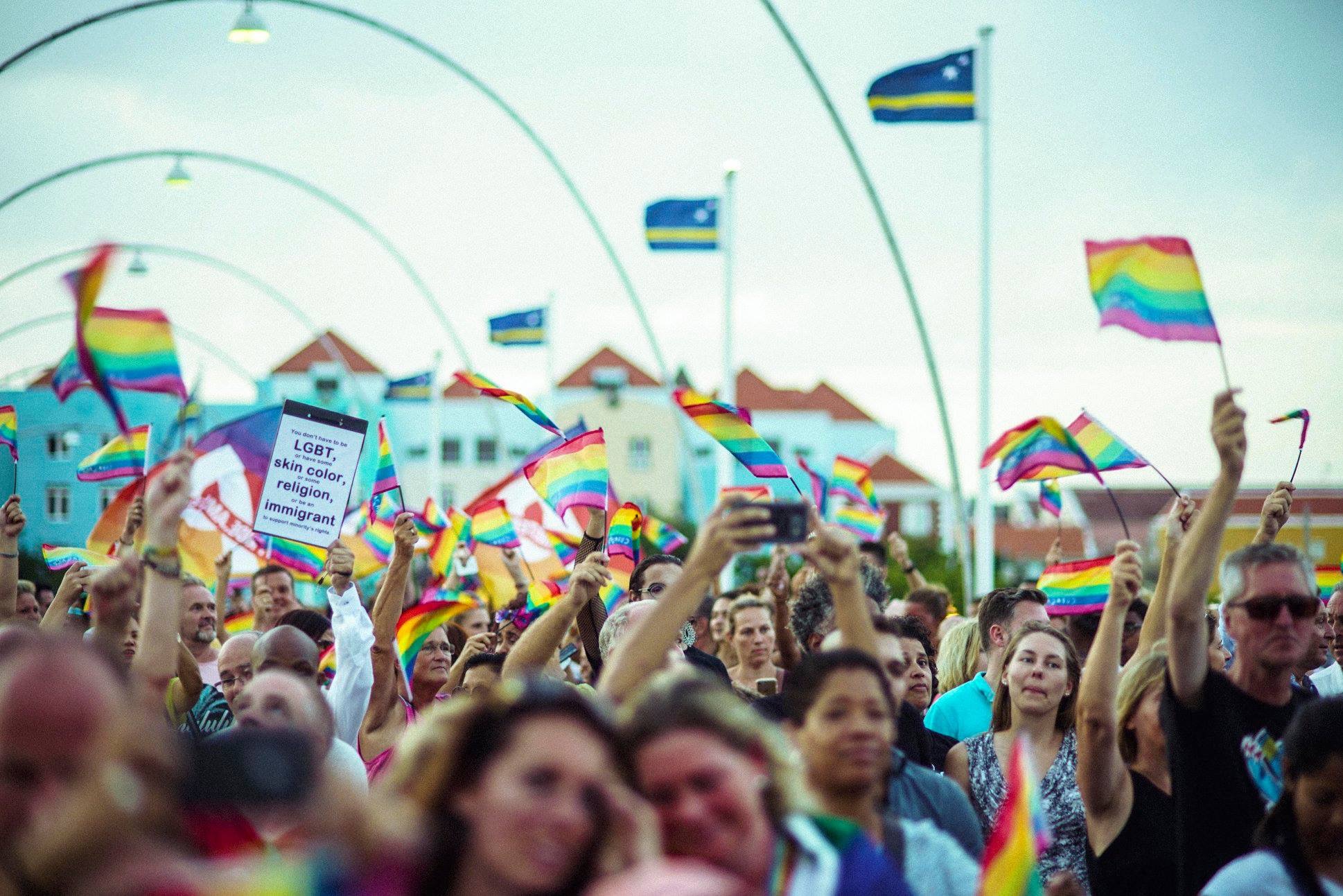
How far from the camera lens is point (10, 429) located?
828cm

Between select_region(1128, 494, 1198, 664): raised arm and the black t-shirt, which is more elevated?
select_region(1128, 494, 1198, 664): raised arm

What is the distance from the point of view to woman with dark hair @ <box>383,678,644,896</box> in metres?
2.59

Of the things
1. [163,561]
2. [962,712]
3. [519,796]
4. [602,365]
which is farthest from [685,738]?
[602,365]

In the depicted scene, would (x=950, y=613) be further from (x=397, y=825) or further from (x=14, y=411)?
(x=397, y=825)

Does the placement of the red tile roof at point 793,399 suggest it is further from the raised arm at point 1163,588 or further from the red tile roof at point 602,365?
the raised arm at point 1163,588

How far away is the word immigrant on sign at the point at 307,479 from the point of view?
8.15m

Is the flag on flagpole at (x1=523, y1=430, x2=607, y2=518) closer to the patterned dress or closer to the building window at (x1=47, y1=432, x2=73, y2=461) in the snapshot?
the patterned dress

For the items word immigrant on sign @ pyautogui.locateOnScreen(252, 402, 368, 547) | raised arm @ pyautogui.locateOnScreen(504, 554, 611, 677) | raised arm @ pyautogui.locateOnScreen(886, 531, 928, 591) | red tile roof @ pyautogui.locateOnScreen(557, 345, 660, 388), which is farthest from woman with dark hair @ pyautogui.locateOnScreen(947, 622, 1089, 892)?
red tile roof @ pyautogui.locateOnScreen(557, 345, 660, 388)

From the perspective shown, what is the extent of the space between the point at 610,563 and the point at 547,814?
25.7 feet

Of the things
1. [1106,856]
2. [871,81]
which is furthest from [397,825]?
[871,81]

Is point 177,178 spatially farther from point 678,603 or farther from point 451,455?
point 451,455

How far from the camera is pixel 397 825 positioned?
233 cm

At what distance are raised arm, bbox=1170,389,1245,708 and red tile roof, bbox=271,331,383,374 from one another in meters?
77.7

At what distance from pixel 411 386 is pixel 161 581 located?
63.7 feet
